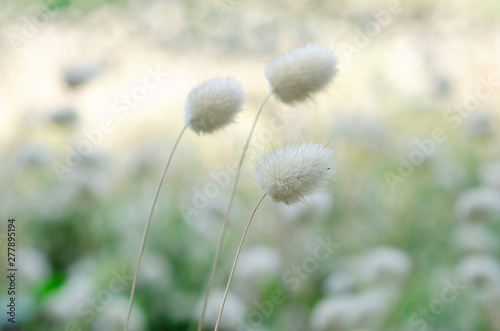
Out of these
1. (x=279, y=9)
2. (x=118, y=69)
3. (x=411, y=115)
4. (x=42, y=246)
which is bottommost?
(x=42, y=246)

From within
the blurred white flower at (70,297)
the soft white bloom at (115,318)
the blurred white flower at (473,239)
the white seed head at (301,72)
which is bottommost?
the white seed head at (301,72)

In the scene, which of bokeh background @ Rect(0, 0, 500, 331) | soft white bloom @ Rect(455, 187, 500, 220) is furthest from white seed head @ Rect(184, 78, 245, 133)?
soft white bloom @ Rect(455, 187, 500, 220)

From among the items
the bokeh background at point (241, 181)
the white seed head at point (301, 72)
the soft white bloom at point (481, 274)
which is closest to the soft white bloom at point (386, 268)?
the bokeh background at point (241, 181)

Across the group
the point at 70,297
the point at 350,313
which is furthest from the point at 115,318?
the point at 350,313

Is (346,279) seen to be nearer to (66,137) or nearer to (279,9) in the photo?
(66,137)

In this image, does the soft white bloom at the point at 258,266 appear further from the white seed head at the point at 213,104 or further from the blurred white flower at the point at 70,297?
the white seed head at the point at 213,104

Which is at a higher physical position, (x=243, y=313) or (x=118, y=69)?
(x=118, y=69)

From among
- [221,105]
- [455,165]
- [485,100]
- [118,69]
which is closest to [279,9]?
[118,69]

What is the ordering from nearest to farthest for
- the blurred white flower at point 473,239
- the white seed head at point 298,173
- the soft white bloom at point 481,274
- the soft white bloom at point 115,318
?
the white seed head at point 298,173 < the soft white bloom at point 115,318 < the soft white bloom at point 481,274 < the blurred white flower at point 473,239
